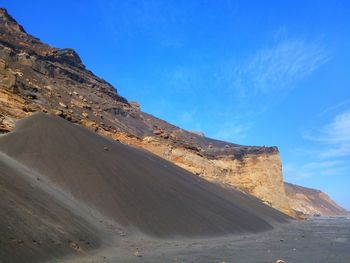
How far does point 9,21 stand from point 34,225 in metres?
51.8

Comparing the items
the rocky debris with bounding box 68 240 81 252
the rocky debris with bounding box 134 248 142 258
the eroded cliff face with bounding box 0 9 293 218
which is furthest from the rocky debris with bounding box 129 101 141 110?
the rocky debris with bounding box 68 240 81 252

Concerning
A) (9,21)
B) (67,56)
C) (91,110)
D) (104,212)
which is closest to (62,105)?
(91,110)

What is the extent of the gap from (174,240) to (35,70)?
29.1m

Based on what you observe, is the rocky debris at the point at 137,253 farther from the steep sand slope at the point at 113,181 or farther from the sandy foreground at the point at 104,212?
the steep sand slope at the point at 113,181

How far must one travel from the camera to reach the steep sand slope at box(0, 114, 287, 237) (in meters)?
18.4

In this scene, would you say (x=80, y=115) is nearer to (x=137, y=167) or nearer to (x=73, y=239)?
(x=137, y=167)

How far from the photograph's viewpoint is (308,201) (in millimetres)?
166750

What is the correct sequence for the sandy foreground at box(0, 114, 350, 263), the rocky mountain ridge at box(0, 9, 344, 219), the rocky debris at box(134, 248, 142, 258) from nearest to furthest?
the sandy foreground at box(0, 114, 350, 263)
the rocky debris at box(134, 248, 142, 258)
the rocky mountain ridge at box(0, 9, 344, 219)

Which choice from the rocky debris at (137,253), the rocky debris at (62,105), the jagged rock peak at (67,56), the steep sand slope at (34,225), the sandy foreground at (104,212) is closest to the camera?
the steep sand slope at (34,225)

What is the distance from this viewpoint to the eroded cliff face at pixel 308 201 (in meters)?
154

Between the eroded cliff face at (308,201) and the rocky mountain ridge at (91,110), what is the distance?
82.9m

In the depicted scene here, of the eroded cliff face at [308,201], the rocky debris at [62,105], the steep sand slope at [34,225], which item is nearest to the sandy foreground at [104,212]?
the steep sand slope at [34,225]

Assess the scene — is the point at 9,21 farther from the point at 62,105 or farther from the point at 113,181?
the point at 113,181

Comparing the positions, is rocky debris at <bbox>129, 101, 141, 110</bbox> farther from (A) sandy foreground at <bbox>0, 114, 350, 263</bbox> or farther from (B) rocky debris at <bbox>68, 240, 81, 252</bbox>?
(B) rocky debris at <bbox>68, 240, 81, 252</bbox>
